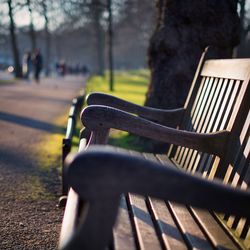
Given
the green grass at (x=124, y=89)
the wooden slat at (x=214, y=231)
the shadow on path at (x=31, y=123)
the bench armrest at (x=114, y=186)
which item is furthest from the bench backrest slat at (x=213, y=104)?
the green grass at (x=124, y=89)

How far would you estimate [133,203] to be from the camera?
246 cm

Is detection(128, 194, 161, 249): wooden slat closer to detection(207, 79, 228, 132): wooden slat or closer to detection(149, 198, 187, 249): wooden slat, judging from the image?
detection(149, 198, 187, 249): wooden slat

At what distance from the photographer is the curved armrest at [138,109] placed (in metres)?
3.53

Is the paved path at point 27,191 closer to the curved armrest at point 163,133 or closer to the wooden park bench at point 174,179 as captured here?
the wooden park bench at point 174,179

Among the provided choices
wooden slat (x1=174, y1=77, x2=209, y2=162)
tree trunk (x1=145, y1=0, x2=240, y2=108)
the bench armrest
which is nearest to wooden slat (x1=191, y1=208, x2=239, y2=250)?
the bench armrest

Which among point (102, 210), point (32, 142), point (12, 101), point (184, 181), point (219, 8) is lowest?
point (12, 101)

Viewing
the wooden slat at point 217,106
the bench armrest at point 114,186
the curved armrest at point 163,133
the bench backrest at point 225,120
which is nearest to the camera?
the bench armrest at point 114,186

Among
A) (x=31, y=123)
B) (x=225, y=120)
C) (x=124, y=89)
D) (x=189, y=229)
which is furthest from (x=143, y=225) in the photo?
(x=124, y=89)

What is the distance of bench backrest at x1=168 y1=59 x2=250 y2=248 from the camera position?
234cm

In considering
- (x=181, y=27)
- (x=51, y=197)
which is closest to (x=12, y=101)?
(x=181, y=27)

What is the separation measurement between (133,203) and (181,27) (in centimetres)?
400

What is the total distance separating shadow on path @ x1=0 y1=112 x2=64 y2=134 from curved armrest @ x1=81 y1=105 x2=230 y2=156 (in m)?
5.89

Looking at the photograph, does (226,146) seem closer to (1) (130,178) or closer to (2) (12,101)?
(1) (130,178)

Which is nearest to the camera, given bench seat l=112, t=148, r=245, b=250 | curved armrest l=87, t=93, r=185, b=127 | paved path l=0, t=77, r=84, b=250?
bench seat l=112, t=148, r=245, b=250
